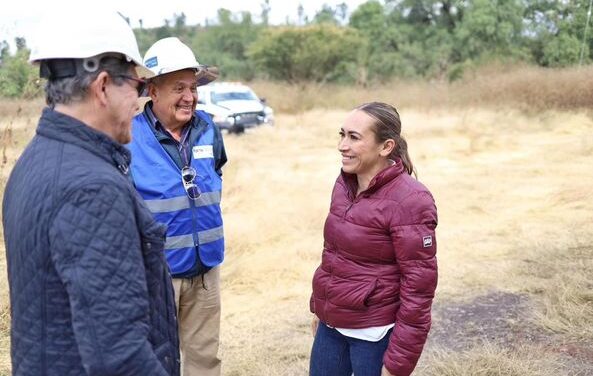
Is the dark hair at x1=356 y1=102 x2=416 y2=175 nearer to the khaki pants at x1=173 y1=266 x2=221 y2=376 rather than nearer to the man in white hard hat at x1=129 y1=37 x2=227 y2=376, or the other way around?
the man in white hard hat at x1=129 y1=37 x2=227 y2=376

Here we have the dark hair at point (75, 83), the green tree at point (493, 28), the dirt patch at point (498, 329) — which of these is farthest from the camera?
the green tree at point (493, 28)

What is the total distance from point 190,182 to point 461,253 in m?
3.73

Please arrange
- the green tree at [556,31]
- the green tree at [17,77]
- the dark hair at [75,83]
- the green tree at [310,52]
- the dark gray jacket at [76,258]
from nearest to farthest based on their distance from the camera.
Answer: the dark gray jacket at [76,258], the dark hair at [75,83], the green tree at [17,77], the green tree at [556,31], the green tree at [310,52]

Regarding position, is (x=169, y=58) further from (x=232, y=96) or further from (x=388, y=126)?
(x=232, y=96)

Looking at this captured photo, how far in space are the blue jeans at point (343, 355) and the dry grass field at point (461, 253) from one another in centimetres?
113

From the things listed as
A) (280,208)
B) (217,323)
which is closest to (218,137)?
(217,323)

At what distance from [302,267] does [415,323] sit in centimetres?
333

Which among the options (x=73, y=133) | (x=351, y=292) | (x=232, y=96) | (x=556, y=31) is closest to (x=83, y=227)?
(x=73, y=133)

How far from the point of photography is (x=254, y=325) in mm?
4297

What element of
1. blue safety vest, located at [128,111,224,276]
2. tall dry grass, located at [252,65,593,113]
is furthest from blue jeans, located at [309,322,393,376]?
tall dry grass, located at [252,65,593,113]

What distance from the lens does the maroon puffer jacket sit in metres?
2.06

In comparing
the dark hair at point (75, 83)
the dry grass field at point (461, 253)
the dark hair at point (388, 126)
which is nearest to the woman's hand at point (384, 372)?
the dark hair at point (388, 126)

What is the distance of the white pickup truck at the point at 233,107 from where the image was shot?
15.2 meters

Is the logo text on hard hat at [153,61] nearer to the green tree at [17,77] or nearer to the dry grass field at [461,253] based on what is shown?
the dry grass field at [461,253]
